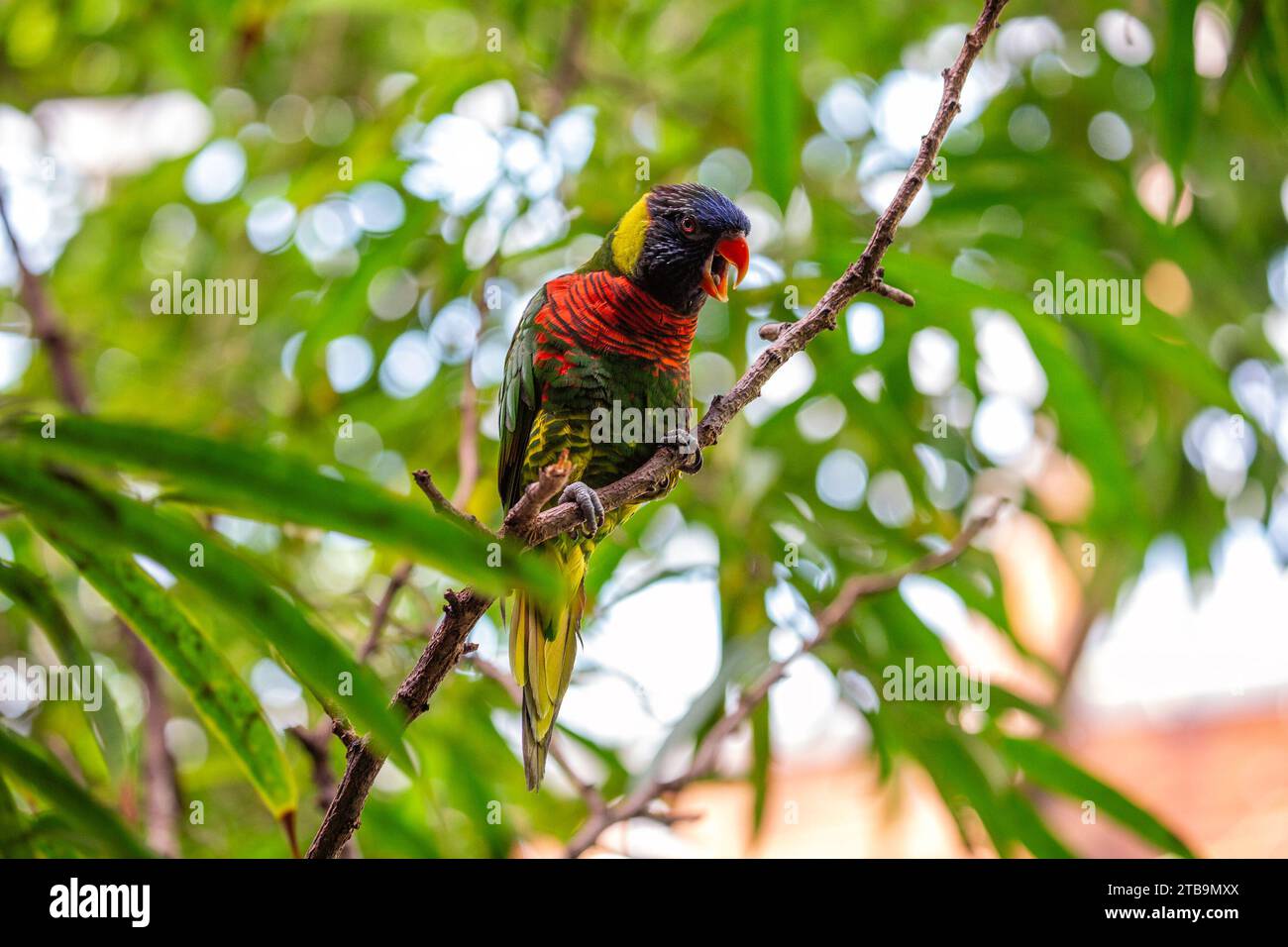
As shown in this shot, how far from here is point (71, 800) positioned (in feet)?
3.52

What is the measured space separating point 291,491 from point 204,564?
Answer: 0.50 feet

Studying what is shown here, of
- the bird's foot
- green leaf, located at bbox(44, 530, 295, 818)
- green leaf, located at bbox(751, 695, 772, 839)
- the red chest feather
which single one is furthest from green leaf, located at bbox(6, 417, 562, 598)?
green leaf, located at bbox(751, 695, 772, 839)

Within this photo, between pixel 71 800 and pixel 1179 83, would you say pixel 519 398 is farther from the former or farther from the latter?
pixel 1179 83

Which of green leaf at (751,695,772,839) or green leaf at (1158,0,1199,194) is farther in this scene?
green leaf at (751,695,772,839)

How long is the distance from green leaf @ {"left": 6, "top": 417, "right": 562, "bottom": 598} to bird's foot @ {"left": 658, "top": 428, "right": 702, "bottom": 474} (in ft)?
2.31

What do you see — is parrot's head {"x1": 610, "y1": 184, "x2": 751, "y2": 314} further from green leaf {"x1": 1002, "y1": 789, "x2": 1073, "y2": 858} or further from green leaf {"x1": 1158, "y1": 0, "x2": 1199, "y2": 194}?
green leaf {"x1": 1002, "y1": 789, "x2": 1073, "y2": 858}

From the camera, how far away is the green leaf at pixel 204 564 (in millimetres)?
941

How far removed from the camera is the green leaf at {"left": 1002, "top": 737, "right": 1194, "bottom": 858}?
2143 millimetres

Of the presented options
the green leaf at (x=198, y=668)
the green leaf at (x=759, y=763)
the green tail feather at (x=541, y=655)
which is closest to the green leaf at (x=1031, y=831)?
the green leaf at (x=759, y=763)

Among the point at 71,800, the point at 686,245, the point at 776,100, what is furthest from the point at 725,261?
the point at 71,800

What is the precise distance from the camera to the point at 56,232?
12.1 ft
